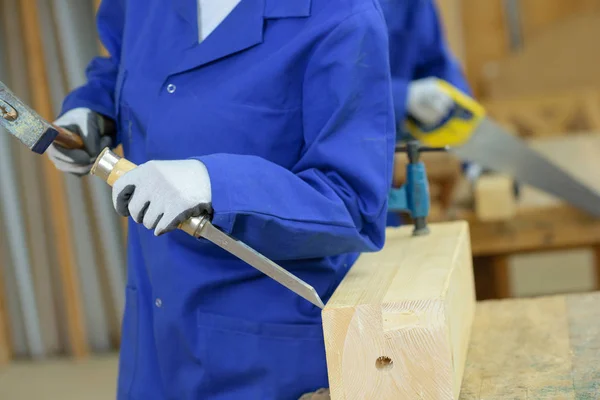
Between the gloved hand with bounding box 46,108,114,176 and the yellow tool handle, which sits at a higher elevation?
the gloved hand with bounding box 46,108,114,176

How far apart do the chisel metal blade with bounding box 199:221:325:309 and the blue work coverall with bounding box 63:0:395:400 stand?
0.01 metres

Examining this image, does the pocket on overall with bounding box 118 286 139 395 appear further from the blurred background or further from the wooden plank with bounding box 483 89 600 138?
the wooden plank with bounding box 483 89 600 138

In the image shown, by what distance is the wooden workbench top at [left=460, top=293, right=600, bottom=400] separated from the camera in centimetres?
111

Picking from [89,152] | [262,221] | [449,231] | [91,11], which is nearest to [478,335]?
[449,231]

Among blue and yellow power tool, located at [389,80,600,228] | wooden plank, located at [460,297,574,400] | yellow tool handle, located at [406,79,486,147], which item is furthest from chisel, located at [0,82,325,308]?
yellow tool handle, located at [406,79,486,147]

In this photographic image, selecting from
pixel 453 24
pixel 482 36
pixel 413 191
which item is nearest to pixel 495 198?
pixel 413 191

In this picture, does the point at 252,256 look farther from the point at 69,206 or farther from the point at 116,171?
the point at 69,206

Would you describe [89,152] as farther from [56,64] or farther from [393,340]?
[56,64]

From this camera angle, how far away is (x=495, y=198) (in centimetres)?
231

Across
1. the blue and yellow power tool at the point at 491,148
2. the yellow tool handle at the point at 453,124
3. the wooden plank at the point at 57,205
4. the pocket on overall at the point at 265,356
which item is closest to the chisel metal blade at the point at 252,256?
the pocket on overall at the point at 265,356

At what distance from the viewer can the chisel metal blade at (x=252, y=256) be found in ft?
3.18

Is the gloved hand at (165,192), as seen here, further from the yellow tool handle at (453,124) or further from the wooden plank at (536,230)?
the wooden plank at (536,230)

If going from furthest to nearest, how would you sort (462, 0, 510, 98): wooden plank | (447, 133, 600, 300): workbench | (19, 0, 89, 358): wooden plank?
(462, 0, 510, 98): wooden plank → (19, 0, 89, 358): wooden plank → (447, 133, 600, 300): workbench

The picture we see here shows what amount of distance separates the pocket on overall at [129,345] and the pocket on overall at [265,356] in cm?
15
